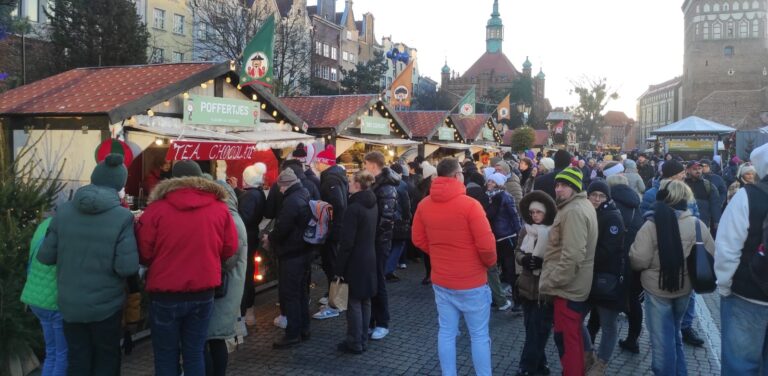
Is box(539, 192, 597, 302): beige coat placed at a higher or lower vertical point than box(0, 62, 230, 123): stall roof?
lower

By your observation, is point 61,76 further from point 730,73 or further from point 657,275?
point 730,73

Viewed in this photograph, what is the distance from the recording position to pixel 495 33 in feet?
351

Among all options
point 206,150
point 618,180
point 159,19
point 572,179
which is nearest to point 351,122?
point 206,150

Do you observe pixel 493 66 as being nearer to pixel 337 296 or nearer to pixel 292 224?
pixel 337 296

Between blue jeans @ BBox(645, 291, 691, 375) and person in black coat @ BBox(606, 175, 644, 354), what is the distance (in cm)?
32

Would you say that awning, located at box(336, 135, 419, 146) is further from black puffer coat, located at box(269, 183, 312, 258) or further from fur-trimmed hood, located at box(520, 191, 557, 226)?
fur-trimmed hood, located at box(520, 191, 557, 226)

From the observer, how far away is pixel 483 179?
8633 mm

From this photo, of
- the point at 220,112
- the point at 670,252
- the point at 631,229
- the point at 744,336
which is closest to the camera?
the point at 744,336

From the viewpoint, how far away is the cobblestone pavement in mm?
5078

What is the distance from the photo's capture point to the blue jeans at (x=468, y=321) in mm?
4176

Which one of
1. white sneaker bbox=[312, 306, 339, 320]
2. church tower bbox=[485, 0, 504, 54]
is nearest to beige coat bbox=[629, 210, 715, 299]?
white sneaker bbox=[312, 306, 339, 320]

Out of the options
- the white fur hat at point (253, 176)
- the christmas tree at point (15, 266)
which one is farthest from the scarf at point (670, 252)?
the christmas tree at point (15, 266)

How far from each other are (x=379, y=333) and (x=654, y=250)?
293 cm

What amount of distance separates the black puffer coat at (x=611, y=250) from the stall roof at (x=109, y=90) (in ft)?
23.1
